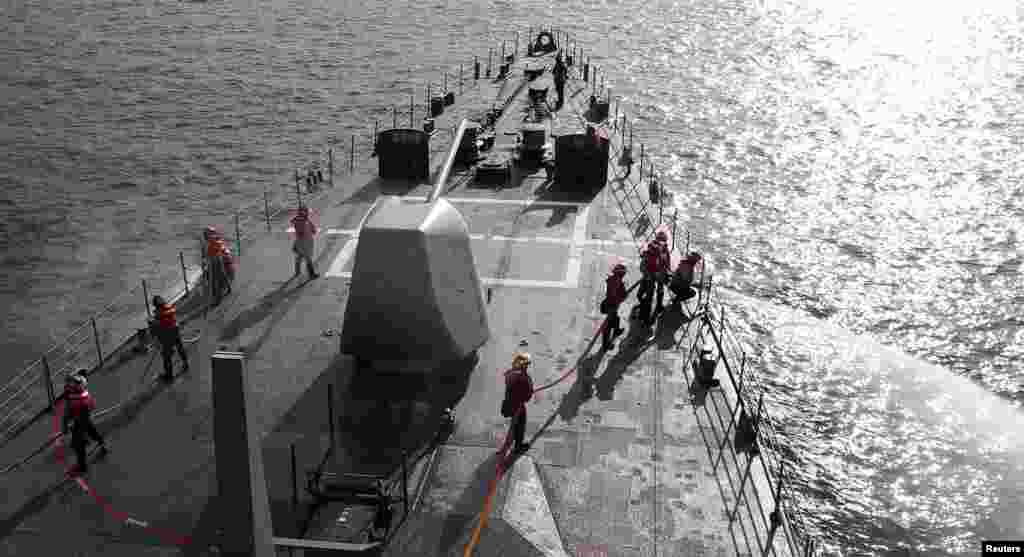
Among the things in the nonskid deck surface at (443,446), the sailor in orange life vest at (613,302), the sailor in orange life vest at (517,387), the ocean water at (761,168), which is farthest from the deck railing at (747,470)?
the ocean water at (761,168)

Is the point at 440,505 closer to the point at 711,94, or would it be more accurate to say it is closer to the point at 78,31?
the point at 711,94

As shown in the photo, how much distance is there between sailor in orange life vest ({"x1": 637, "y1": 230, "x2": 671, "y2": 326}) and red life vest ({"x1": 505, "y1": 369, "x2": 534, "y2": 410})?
617cm

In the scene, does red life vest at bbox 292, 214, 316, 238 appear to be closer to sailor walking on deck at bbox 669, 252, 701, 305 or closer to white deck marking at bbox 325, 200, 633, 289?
white deck marking at bbox 325, 200, 633, 289

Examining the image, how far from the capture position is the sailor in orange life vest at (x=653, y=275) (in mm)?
21156

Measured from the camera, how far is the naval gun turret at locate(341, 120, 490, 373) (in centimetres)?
1830

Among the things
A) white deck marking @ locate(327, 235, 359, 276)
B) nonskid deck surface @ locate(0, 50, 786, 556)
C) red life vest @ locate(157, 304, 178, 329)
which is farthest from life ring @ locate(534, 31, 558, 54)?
red life vest @ locate(157, 304, 178, 329)

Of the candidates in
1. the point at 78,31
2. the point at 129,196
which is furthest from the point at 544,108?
the point at 78,31

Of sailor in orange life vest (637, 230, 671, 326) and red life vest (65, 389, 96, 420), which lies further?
sailor in orange life vest (637, 230, 671, 326)

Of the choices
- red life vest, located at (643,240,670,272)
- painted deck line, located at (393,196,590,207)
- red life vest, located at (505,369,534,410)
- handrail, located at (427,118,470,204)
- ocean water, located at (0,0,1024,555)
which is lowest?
ocean water, located at (0,0,1024,555)

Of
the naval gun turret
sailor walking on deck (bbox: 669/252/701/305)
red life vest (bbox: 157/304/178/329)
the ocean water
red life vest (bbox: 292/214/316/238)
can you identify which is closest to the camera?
the naval gun turret

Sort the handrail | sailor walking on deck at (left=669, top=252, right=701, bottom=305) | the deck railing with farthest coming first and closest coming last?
sailor walking on deck at (left=669, top=252, right=701, bottom=305), the handrail, the deck railing

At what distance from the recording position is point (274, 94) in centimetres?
6278

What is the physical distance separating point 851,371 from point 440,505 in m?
19.8

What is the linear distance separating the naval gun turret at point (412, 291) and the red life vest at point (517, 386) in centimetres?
321
